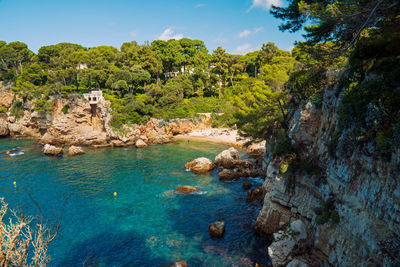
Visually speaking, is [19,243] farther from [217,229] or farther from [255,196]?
[255,196]

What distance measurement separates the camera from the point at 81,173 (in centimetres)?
3169

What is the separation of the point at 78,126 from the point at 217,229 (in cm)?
4469

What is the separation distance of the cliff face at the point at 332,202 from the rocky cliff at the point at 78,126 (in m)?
36.0

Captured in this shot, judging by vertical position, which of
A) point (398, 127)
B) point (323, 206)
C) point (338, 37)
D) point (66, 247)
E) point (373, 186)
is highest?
point (338, 37)

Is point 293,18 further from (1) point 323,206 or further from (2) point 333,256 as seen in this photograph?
(2) point 333,256

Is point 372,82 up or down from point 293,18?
down

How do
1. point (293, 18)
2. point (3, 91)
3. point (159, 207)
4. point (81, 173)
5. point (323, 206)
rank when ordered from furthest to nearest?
point (3, 91) → point (81, 173) → point (159, 207) → point (293, 18) → point (323, 206)

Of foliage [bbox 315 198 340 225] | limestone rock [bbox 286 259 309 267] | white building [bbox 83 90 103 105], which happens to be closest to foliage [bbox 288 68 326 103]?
foliage [bbox 315 198 340 225]

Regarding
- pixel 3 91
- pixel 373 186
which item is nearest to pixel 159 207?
pixel 373 186

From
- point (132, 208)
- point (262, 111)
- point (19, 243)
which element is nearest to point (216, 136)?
point (262, 111)

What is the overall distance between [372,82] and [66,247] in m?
20.9

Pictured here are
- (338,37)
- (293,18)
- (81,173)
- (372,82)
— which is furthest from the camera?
(81,173)

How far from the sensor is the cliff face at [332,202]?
820cm

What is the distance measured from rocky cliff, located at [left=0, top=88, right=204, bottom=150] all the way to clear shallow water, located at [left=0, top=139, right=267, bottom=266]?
9.30 meters
